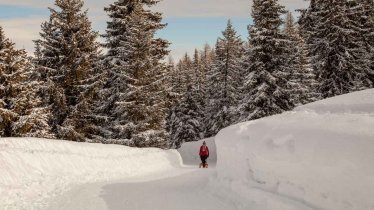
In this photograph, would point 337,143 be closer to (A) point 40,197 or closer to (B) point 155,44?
(A) point 40,197

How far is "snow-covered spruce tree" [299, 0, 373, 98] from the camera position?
93.2 ft

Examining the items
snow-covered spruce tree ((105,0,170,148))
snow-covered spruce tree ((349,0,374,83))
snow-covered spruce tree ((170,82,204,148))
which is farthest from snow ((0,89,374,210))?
snow-covered spruce tree ((170,82,204,148))

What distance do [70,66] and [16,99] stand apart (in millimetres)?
6709

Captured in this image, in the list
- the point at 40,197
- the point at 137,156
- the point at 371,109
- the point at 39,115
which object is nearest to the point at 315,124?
the point at 371,109

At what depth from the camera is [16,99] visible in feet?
71.1

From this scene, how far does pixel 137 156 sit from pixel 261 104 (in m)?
12.2

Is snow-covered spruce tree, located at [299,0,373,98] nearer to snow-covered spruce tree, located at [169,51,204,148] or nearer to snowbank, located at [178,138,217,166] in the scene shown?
snowbank, located at [178,138,217,166]

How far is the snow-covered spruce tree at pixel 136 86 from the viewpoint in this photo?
26.8 metres

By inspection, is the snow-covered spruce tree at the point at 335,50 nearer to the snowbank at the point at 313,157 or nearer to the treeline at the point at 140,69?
the treeline at the point at 140,69

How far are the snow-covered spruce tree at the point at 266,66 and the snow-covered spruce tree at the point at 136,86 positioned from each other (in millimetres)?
6763

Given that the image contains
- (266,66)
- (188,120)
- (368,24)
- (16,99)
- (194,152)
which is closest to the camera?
(16,99)

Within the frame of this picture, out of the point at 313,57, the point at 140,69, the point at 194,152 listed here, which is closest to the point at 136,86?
the point at 140,69

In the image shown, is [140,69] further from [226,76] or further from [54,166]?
[226,76]

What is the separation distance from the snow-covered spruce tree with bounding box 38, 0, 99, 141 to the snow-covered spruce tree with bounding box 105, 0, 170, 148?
1.85 metres
